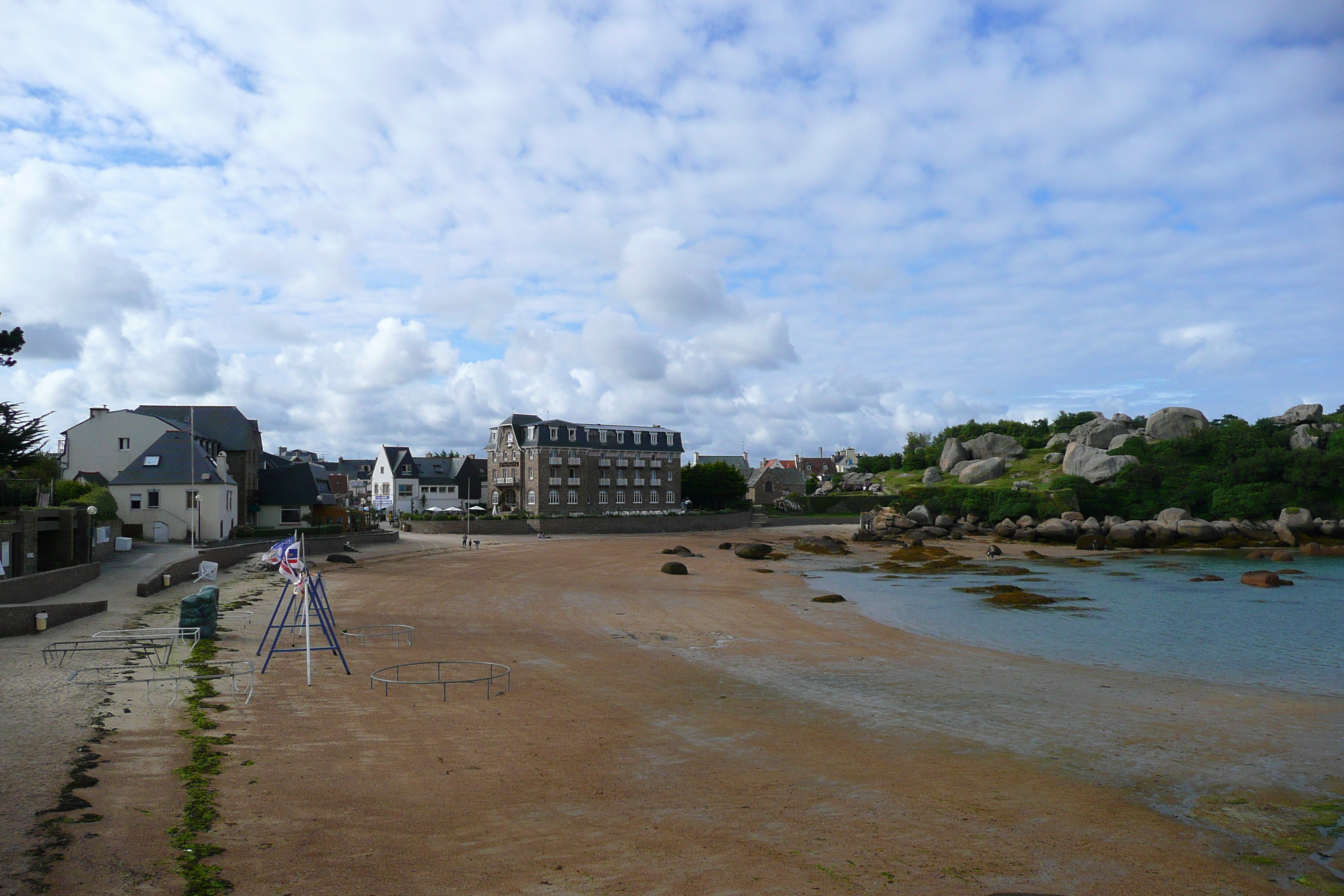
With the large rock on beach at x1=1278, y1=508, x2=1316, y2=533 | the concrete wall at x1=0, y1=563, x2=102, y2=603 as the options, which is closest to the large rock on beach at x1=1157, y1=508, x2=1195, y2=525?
the large rock on beach at x1=1278, y1=508, x2=1316, y2=533

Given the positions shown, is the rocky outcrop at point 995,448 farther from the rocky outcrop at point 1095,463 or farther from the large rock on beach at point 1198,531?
the large rock on beach at point 1198,531

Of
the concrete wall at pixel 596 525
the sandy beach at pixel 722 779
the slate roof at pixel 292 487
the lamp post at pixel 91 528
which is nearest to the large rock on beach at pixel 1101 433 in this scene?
the concrete wall at pixel 596 525

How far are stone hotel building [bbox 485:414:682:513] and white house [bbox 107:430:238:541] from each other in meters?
34.7

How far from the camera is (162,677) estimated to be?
14734 mm

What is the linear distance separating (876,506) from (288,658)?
86462mm

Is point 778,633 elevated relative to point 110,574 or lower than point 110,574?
lower

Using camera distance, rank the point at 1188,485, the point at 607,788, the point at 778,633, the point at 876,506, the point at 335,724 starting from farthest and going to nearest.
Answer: the point at 876,506, the point at 1188,485, the point at 778,633, the point at 335,724, the point at 607,788

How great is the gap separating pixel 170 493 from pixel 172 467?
1.61 metres

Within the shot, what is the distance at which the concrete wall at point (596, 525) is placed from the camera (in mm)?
70000

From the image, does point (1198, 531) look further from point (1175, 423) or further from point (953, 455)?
point (953, 455)

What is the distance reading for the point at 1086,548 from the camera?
205 ft

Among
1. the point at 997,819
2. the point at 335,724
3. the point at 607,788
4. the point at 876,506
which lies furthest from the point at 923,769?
the point at 876,506

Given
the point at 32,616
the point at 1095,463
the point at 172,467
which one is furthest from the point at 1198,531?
the point at 172,467

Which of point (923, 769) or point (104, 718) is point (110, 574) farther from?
point (923, 769)
